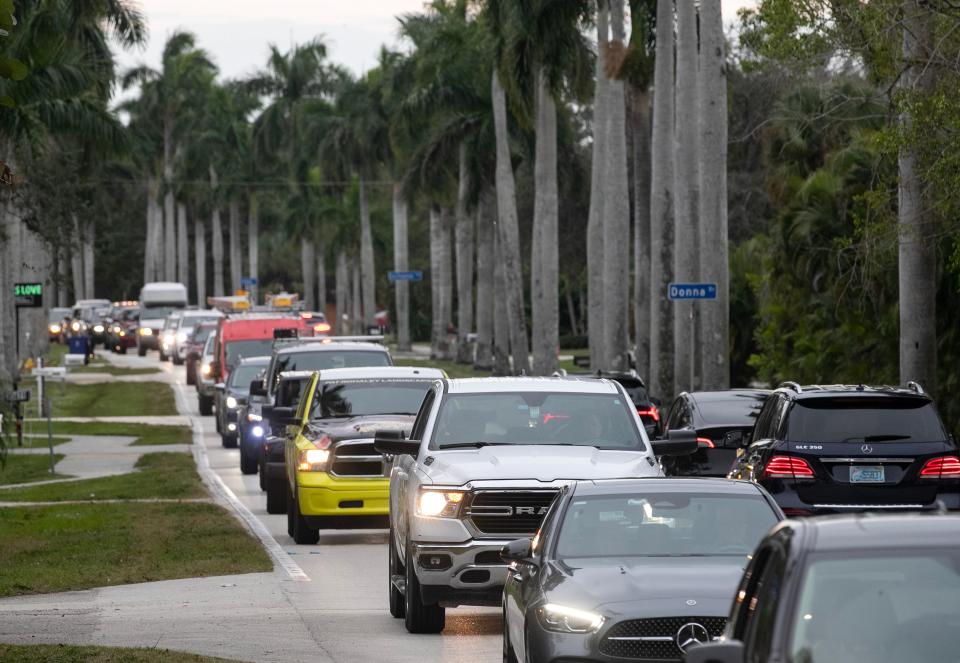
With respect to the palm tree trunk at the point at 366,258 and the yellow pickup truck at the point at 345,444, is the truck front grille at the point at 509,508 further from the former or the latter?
the palm tree trunk at the point at 366,258

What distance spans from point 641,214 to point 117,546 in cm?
3030

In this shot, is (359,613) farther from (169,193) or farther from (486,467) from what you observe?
(169,193)

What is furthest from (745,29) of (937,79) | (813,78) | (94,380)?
(94,380)

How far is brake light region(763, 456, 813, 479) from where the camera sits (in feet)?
53.0

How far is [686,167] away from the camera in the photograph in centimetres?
3778

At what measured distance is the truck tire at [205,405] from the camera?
49406 mm

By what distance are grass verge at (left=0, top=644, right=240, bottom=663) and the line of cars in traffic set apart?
6.57ft

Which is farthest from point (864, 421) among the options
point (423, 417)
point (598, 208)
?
point (598, 208)

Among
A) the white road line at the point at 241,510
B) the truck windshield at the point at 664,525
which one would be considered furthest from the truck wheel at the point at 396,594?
the truck windshield at the point at 664,525

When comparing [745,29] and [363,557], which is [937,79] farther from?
[363,557]

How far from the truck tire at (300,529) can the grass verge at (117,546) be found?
1.53 ft

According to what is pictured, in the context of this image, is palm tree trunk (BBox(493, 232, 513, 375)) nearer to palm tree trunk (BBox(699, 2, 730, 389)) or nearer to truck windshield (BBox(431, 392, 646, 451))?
palm tree trunk (BBox(699, 2, 730, 389))

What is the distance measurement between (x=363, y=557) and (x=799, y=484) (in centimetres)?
548

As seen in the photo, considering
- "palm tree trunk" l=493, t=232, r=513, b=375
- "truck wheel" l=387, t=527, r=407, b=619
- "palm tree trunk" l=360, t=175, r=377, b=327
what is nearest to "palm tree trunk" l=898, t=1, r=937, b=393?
"truck wheel" l=387, t=527, r=407, b=619
